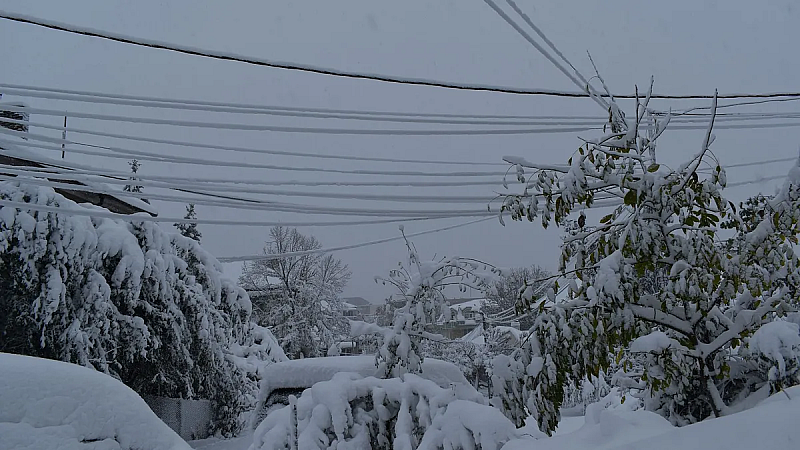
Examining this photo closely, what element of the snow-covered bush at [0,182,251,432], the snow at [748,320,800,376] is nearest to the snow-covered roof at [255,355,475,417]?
the snow at [748,320,800,376]

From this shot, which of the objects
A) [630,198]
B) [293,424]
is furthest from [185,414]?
[630,198]

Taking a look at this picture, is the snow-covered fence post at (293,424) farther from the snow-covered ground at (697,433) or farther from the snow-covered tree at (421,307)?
the snow-covered tree at (421,307)

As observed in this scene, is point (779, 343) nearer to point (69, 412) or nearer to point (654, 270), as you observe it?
point (654, 270)

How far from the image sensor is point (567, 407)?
21031mm

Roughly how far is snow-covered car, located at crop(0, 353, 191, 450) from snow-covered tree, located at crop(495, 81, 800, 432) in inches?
117

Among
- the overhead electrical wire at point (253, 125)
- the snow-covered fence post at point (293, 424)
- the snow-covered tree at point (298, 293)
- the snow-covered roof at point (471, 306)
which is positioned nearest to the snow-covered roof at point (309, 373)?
the snow-covered roof at point (471, 306)

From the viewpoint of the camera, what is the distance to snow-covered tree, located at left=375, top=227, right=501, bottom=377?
636cm

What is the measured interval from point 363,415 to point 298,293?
2398cm

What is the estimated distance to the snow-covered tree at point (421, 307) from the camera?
6355 millimetres

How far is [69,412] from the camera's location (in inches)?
175

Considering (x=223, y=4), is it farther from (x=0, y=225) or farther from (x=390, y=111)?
(x=0, y=225)

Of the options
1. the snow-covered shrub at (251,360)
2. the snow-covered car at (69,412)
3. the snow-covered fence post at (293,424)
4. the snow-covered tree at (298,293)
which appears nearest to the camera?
the snow-covered fence post at (293,424)

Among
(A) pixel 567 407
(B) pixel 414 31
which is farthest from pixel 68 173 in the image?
(A) pixel 567 407

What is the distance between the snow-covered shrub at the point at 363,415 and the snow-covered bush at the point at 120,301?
7.36m
